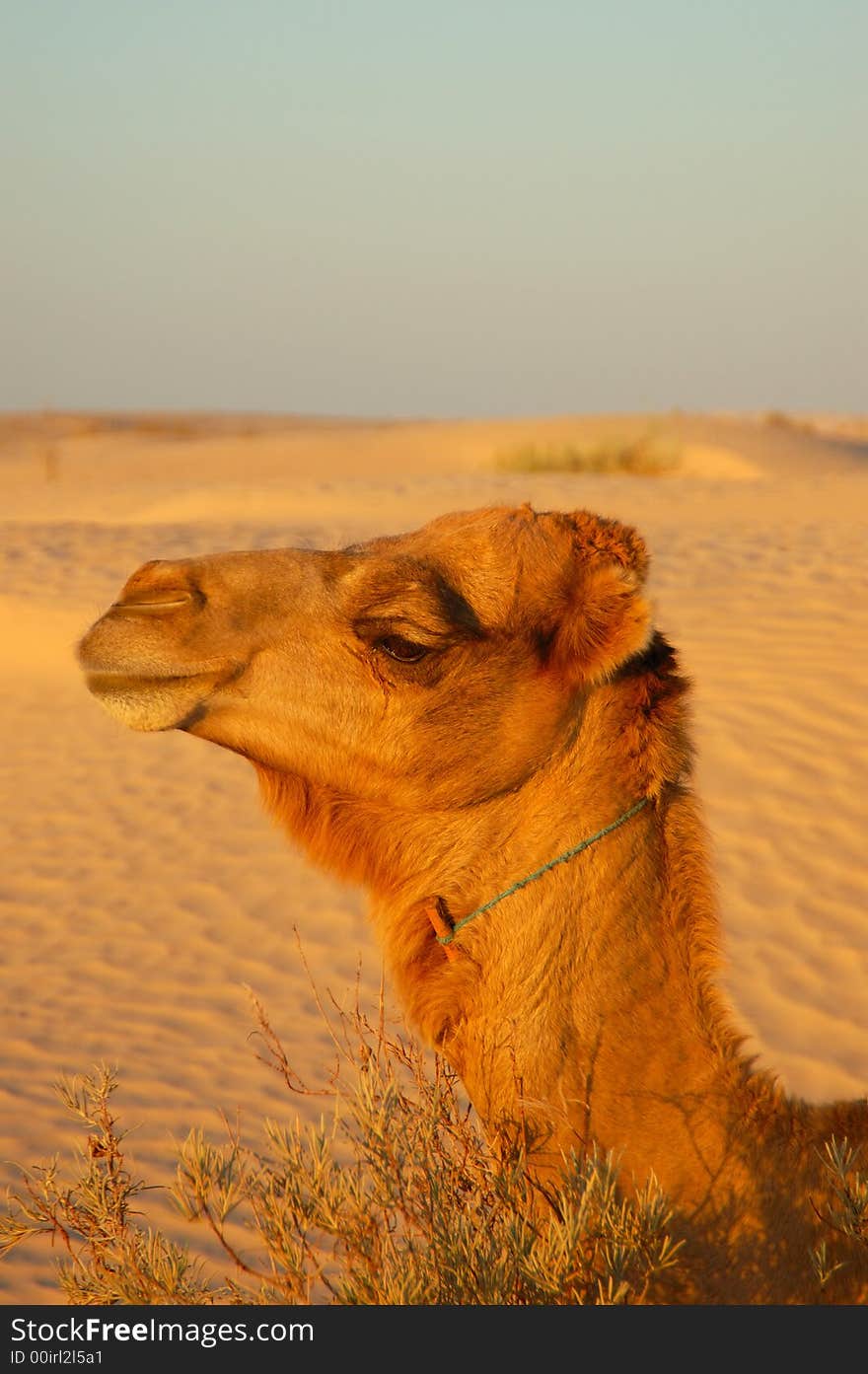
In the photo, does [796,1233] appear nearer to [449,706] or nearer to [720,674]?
[449,706]

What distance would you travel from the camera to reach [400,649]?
107 inches

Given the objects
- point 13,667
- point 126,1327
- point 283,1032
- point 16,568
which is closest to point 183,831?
point 283,1032

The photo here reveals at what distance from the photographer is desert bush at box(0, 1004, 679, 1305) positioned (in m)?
2.42

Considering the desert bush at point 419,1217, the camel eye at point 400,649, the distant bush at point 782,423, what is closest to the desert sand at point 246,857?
the desert bush at point 419,1217

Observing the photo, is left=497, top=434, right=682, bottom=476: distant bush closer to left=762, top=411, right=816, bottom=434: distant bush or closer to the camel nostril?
left=762, top=411, right=816, bottom=434: distant bush

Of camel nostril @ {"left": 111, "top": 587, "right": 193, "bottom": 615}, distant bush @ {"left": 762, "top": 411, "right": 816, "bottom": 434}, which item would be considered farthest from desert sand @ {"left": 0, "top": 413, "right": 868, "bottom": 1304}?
distant bush @ {"left": 762, "top": 411, "right": 816, "bottom": 434}

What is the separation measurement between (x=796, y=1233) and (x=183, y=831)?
734cm

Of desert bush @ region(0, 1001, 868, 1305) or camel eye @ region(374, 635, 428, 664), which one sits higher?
camel eye @ region(374, 635, 428, 664)

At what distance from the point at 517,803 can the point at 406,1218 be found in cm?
85

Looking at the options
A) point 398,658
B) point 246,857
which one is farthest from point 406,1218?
point 246,857

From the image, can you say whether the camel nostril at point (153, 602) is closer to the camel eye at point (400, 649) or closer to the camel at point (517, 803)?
the camel at point (517, 803)

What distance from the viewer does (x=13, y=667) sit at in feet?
40.1

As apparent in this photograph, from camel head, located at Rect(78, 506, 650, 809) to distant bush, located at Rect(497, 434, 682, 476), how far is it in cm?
2197

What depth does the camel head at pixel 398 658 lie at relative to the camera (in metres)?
2.65
